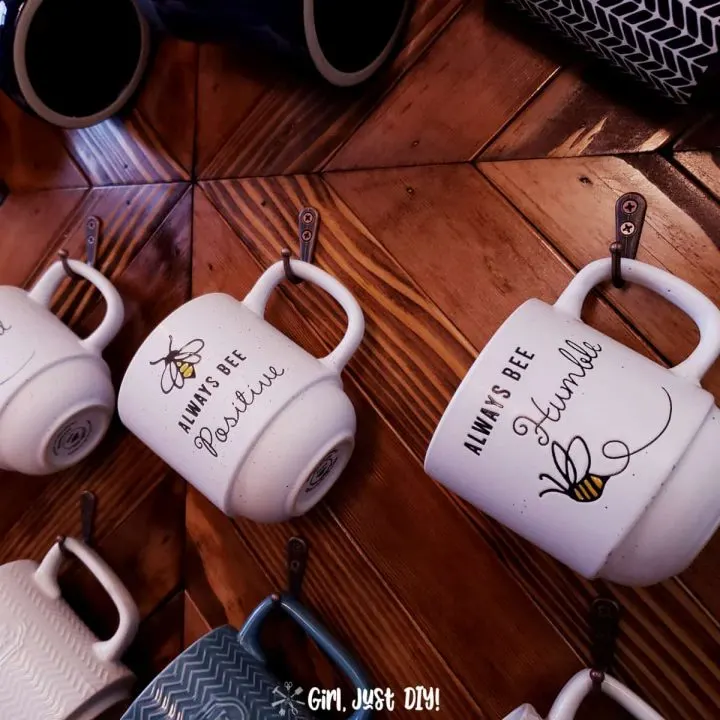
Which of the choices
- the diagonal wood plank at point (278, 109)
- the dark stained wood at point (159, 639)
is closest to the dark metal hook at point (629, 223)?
the diagonal wood plank at point (278, 109)

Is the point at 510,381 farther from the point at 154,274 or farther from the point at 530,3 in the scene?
the point at 154,274

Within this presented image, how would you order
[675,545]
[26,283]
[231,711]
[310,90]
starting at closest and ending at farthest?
1. [675,545]
2. [231,711]
3. [310,90]
4. [26,283]

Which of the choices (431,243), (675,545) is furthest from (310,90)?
(675,545)

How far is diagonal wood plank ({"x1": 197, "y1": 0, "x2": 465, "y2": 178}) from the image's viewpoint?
657mm

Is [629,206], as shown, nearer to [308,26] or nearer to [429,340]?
[429,340]

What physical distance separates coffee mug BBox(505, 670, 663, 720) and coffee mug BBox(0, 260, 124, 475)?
491 mm

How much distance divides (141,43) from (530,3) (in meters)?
0.45

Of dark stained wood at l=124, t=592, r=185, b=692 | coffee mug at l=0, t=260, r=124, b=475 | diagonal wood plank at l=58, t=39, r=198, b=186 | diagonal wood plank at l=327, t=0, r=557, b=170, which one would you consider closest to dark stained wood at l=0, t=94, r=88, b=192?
diagonal wood plank at l=58, t=39, r=198, b=186

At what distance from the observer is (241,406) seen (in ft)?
1.81

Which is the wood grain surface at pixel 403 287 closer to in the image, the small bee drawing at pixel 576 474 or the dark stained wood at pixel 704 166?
the dark stained wood at pixel 704 166

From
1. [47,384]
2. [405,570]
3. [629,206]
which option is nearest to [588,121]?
[629,206]

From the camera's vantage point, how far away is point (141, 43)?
2.53 ft

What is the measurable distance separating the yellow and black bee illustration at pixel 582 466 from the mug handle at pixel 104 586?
1.56ft

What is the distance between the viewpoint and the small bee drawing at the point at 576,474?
1.49 ft
